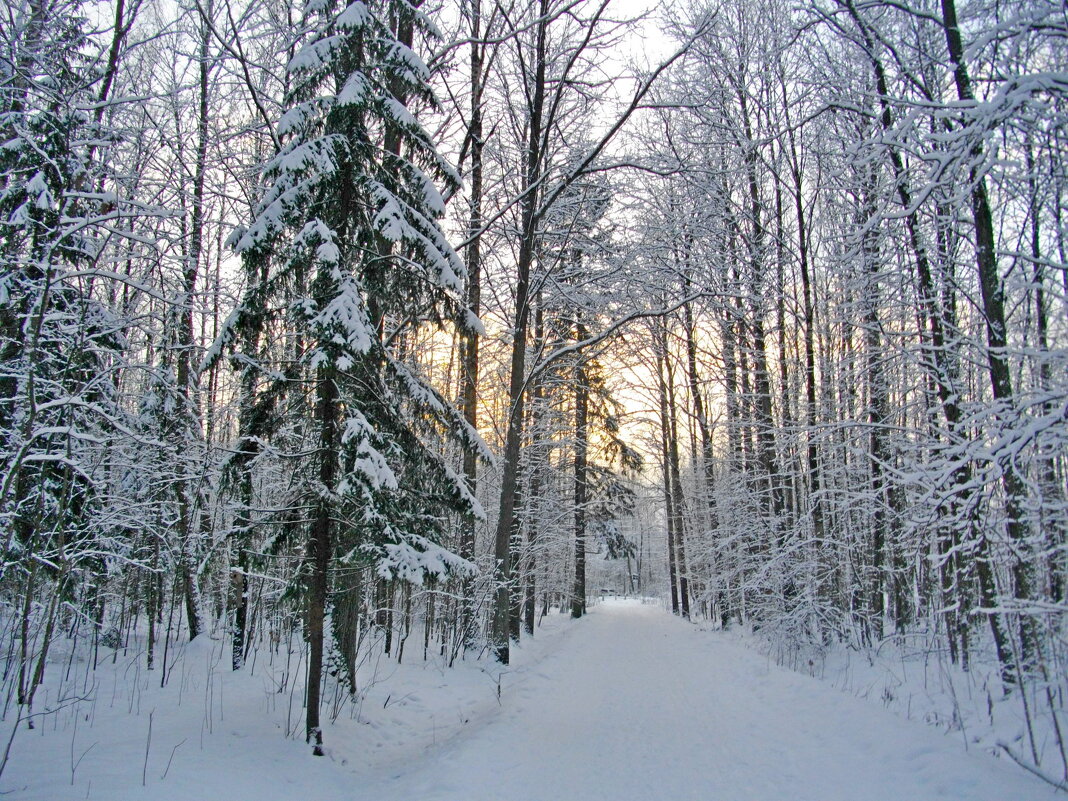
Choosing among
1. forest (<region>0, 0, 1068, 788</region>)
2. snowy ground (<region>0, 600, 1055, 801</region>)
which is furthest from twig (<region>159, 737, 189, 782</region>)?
forest (<region>0, 0, 1068, 788</region>)

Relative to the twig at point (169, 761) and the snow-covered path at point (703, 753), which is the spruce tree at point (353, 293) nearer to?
the twig at point (169, 761)

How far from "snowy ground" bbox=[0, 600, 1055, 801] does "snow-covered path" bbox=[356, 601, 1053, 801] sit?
20 mm

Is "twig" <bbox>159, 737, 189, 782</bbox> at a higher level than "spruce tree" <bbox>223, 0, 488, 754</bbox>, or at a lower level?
lower

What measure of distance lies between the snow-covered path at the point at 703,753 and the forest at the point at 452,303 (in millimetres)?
717

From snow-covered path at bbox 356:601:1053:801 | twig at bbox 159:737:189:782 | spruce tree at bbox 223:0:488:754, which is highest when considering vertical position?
spruce tree at bbox 223:0:488:754

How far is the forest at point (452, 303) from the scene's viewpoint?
4.37 metres

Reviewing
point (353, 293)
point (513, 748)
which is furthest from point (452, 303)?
point (513, 748)

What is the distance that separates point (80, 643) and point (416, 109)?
1129 cm

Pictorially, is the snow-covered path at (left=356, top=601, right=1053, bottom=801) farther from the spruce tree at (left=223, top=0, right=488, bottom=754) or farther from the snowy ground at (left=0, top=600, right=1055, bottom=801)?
the spruce tree at (left=223, top=0, right=488, bottom=754)

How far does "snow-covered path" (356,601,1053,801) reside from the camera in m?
4.21

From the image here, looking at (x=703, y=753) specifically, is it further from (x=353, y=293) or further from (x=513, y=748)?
(x=353, y=293)

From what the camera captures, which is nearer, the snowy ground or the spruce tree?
the snowy ground

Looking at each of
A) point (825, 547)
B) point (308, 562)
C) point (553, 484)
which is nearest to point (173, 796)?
point (308, 562)

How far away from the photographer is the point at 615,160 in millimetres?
12758
